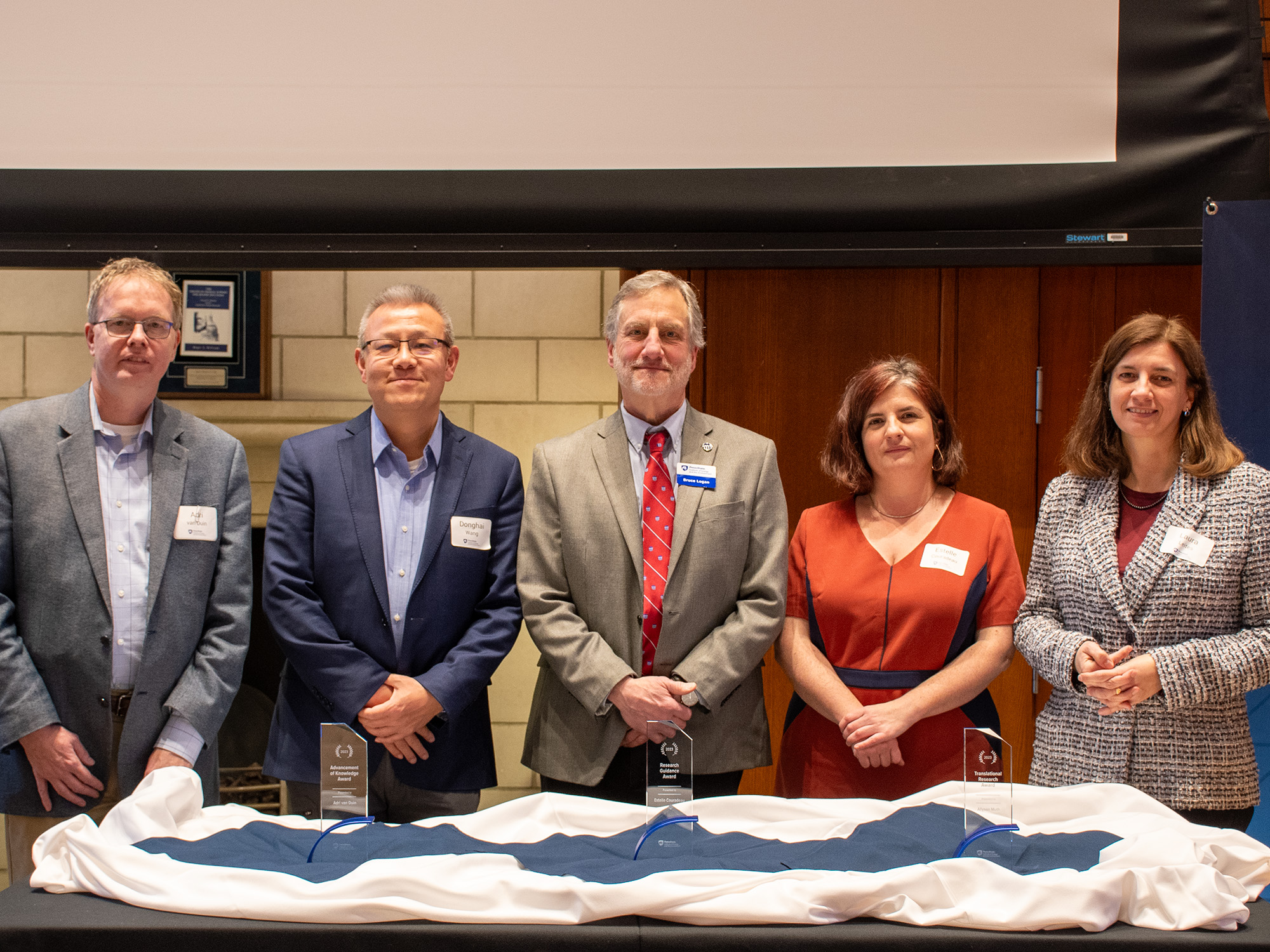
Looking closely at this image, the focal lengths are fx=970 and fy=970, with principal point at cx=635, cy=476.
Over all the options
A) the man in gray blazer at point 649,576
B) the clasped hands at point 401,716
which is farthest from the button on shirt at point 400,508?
the man in gray blazer at point 649,576

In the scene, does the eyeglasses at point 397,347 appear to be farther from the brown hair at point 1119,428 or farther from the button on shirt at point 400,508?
the brown hair at point 1119,428

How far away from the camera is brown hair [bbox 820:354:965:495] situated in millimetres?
2373

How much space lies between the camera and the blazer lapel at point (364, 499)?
2.22 metres

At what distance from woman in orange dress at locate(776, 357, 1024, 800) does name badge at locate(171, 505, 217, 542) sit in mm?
1361

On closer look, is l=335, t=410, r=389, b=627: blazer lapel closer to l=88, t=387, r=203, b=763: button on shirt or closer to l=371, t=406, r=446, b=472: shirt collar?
l=371, t=406, r=446, b=472: shirt collar

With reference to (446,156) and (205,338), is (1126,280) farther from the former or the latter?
(205,338)

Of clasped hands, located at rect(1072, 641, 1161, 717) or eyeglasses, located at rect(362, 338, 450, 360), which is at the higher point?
eyeglasses, located at rect(362, 338, 450, 360)

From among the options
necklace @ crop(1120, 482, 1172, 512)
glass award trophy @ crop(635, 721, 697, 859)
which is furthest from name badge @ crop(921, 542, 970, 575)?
glass award trophy @ crop(635, 721, 697, 859)

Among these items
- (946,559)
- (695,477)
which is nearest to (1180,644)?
(946,559)

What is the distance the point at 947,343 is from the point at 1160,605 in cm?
135

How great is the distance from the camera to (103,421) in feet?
7.41

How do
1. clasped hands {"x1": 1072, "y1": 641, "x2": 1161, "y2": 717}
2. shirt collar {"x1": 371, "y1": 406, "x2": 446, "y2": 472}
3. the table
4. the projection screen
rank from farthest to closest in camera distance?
the projection screen → shirt collar {"x1": 371, "y1": 406, "x2": 446, "y2": 472} → clasped hands {"x1": 1072, "y1": 641, "x2": 1161, "y2": 717} → the table

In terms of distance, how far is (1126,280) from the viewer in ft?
10.5

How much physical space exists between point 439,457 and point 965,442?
1.81 meters
